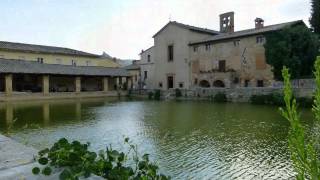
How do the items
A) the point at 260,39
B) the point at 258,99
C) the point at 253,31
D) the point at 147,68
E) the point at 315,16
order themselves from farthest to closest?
1. the point at 147,68
2. the point at 253,31
3. the point at 315,16
4. the point at 260,39
5. the point at 258,99

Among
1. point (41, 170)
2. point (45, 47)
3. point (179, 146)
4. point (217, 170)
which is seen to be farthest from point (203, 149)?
point (45, 47)

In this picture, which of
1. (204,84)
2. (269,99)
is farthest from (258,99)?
(204,84)

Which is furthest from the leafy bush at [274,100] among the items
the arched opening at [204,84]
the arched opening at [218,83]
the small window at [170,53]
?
the small window at [170,53]

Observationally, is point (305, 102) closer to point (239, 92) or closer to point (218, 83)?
point (239, 92)

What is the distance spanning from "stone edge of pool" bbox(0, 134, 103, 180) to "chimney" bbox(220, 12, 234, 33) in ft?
124

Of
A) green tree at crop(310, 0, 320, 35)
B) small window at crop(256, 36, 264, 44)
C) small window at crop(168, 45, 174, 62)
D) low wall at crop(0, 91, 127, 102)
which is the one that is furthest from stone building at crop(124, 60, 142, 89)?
green tree at crop(310, 0, 320, 35)

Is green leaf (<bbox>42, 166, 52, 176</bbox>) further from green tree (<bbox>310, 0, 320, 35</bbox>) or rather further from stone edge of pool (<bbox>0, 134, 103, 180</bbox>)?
green tree (<bbox>310, 0, 320, 35</bbox>)

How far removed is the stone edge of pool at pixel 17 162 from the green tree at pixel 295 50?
27050 millimetres

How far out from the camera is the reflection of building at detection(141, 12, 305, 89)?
3325cm

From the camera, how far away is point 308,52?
29.0 m

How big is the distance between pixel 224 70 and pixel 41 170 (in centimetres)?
3339

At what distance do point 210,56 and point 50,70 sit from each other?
63.8 ft

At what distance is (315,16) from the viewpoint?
33000mm

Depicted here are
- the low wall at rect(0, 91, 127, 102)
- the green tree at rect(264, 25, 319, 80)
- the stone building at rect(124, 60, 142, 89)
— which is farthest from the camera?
the stone building at rect(124, 60, 142, 89)
